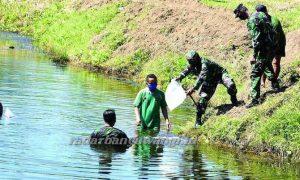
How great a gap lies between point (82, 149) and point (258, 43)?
4.75 m

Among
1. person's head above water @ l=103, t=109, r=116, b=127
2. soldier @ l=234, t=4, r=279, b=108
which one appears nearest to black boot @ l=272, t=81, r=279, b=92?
soldier @ l=234, t=4, r=279, b=108

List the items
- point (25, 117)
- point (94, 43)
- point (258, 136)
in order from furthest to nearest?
1. point (94, 43)
2. point (25, 117)
3. point (258, 136)

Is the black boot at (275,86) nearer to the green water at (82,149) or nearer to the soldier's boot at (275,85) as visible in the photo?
the soldier's boot at (275,85)

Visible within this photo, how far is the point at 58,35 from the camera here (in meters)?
44.1

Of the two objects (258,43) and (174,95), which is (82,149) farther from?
(258,43)

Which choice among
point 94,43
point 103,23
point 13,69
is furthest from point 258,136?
point 103,23

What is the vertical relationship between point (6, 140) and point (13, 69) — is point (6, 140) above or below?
below

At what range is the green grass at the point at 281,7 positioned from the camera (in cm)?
3262

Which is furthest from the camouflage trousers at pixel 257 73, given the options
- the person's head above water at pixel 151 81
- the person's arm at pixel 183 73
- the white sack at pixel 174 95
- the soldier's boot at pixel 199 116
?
the person's head above water at pixel 151 81

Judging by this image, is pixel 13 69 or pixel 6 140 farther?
pixel 13 69

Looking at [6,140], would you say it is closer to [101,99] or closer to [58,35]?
[101,99]

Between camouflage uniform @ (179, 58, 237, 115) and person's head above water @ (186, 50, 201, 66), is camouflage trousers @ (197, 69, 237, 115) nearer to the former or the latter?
camouflage uniform @ (179, 58, 237, 115)

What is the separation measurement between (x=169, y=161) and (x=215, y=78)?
386 centimetres

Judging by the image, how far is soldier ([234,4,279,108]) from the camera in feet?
65.8
